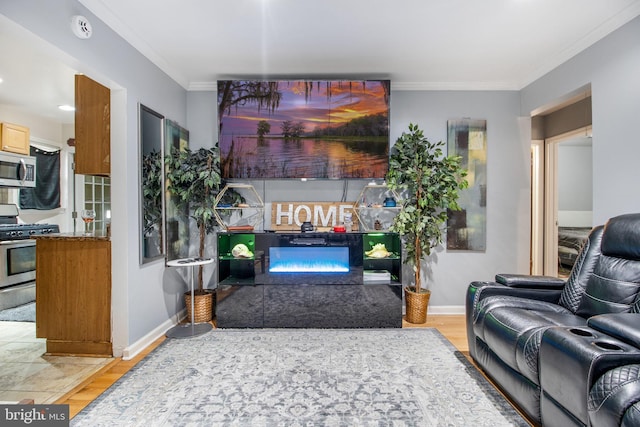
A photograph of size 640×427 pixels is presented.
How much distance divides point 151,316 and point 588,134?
5.24 metres

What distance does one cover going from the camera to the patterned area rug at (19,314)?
11.4 feet

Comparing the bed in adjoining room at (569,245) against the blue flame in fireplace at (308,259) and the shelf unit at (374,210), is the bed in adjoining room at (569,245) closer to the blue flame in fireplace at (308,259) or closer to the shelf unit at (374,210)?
the shelf unit at (374,210)

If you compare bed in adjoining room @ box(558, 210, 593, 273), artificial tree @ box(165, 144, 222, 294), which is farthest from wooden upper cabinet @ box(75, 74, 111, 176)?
bed in adjoining room @ box(558, 210, 593, 273)

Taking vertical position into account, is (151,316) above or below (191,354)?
above

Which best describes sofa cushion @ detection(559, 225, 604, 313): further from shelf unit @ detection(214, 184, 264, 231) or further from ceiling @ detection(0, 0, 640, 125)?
shelf unit @ detection(214, 184, 264, 231)

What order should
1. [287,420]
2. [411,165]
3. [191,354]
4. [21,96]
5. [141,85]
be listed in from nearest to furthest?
[287,420], [191,354], [141,85], [411,165], [21,96]

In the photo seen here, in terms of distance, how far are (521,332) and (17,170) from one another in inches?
228

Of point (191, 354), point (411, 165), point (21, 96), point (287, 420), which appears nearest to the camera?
point (287, 420)

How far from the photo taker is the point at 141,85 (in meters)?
2.81

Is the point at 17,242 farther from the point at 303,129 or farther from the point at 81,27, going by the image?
the point at 303,129

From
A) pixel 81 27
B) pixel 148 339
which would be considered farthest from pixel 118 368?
pixel 81 27

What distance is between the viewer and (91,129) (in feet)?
8.79

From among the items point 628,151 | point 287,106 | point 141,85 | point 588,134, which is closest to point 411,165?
point 287,106

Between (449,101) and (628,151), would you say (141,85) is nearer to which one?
(449,101)
